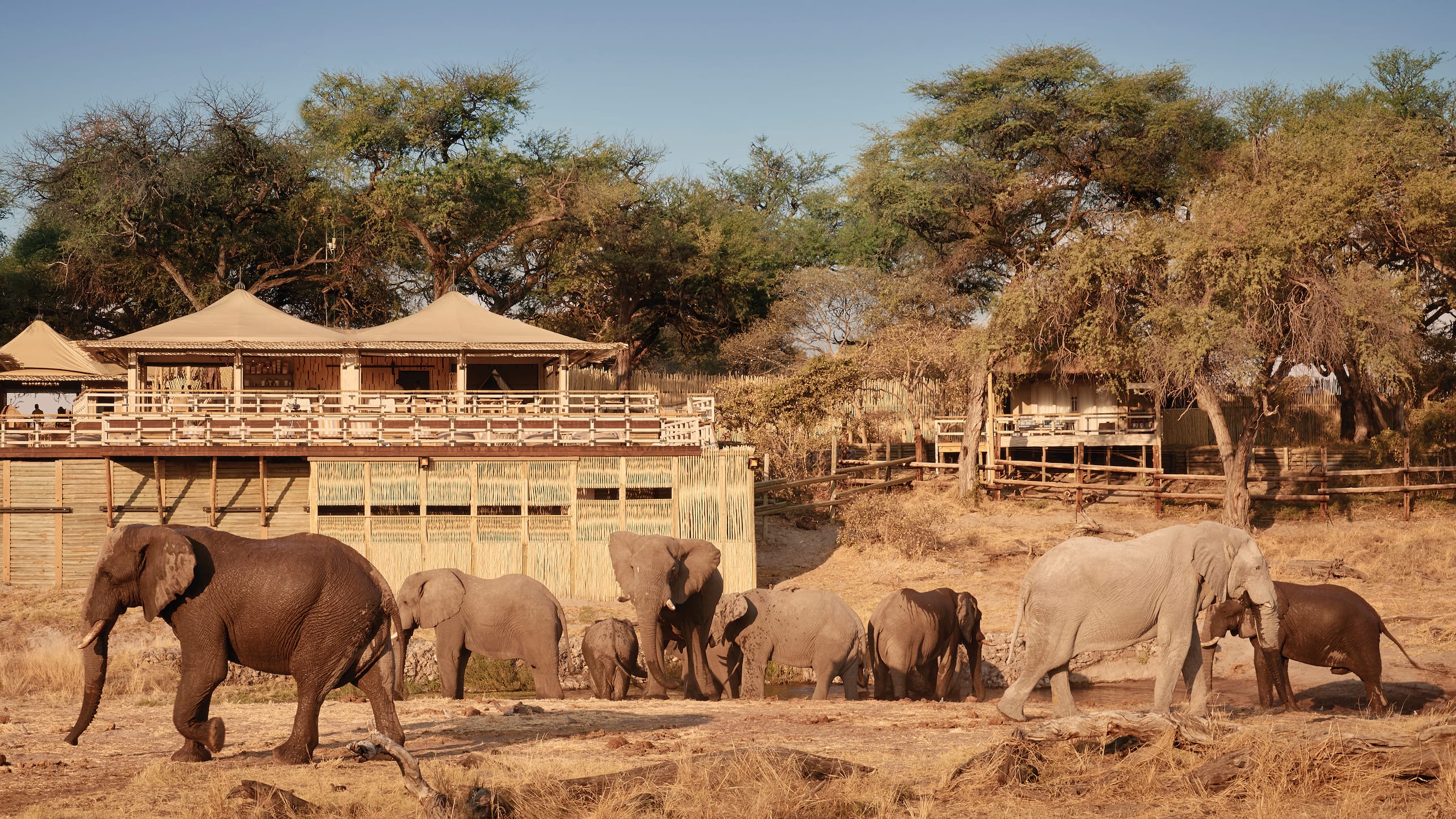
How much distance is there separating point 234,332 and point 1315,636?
23.8 m

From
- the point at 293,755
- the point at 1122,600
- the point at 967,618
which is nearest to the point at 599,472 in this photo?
the point at 967,618

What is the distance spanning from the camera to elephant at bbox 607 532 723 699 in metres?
16.3

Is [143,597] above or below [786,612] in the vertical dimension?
above

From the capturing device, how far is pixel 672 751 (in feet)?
32.7

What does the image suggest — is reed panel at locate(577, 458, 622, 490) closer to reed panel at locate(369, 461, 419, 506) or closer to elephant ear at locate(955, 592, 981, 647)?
reed panel at locate(369, 461, 419, 506)

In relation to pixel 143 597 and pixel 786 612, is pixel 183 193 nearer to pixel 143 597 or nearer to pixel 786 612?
pixel 786 612

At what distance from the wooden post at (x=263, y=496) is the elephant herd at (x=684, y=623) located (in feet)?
29.9

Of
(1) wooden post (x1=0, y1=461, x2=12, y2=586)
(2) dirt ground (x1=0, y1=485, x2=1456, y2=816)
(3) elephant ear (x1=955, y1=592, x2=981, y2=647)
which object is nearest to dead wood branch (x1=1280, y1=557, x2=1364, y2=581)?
(2) dirt ground (x1=0, y1=485, x2=1456, y2=816)

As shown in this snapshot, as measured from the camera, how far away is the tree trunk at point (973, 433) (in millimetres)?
32531

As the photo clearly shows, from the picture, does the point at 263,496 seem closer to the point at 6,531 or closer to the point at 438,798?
the point at 6,531

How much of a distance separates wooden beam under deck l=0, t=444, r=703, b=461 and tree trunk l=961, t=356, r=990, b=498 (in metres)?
10.8

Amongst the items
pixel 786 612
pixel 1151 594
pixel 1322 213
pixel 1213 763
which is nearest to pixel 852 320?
pixel 1322 213

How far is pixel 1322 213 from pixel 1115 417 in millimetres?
9537

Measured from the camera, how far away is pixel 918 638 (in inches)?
635
